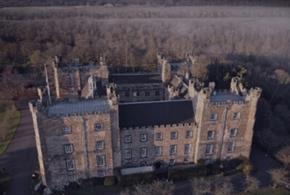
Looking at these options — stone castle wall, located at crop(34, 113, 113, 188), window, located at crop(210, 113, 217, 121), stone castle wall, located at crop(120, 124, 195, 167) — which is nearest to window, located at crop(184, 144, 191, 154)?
stone castle wall, located at crop(120, 124, 195, 167)

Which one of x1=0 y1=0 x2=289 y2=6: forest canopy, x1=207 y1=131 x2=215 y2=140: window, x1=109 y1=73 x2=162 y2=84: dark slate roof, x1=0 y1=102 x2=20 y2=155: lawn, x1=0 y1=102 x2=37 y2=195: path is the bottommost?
x1=0 y1=102 x2=37 y2=195: path

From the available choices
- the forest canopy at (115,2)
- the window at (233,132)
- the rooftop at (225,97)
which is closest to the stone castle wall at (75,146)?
the rooftop at (225,97)

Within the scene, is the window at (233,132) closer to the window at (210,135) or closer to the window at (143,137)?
the window at (210,135)

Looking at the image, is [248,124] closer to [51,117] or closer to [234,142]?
[234,142]

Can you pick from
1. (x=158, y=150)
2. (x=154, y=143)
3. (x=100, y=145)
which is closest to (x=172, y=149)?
(x=158, y=150)

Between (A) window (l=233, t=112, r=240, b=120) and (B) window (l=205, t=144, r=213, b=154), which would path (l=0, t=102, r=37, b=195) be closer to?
(B) window (l=205, t=144, r=213, b=154)

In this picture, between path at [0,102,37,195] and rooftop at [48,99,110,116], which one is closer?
rooftop at [48,99,110,116]

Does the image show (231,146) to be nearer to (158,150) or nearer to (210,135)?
(210,135)
